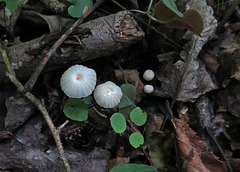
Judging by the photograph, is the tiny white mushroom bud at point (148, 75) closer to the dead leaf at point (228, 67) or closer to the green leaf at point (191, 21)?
the green leaf at point (191, 21)

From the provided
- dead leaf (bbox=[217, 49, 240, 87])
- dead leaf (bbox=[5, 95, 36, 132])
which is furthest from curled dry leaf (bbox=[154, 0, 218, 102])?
dead leaf (bbox=[5, 95, 36, 132])

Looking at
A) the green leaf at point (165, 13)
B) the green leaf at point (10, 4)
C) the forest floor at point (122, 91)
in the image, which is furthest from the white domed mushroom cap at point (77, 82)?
the green leaf at point (165, 13)

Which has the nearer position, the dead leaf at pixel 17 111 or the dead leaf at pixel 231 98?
the dead leaf at pixel 17 111

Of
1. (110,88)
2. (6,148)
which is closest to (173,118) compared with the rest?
(110,88)

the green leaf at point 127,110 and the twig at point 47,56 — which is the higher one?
the twig at point 47,56

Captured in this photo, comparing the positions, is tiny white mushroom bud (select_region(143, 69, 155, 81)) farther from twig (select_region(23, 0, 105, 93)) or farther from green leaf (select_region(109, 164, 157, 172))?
green leaf (select_region(109, 164, 157, 172))

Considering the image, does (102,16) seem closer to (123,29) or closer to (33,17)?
(123,29)

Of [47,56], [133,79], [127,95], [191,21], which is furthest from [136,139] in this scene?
[191,21]
